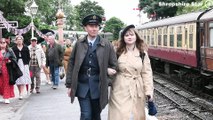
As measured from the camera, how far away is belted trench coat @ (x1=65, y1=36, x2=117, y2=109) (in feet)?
21.2

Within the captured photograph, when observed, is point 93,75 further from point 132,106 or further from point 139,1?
point 139,1

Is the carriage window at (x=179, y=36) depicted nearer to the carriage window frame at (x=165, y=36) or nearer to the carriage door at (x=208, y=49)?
the carriage window frame at (x=165, y=36)

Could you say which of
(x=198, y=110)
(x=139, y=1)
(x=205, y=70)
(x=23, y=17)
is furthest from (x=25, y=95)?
(x=139, y=1)

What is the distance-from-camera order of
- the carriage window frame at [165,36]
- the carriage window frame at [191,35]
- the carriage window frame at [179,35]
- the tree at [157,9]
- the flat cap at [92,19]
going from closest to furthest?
the flat cap at [92,19]
the carriage window frame at [191,35]
the carriage window frame at [179,35]
the carriage window frame at [165,36]
the tree at [157,9]

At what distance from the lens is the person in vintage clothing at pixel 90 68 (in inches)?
255

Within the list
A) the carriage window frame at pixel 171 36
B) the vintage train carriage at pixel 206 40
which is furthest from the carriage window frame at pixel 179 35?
the vintage train carriage at pixel 206 40

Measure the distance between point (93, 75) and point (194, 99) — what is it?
342 inches

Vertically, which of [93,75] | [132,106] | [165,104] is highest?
[93,75]

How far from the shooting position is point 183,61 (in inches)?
741

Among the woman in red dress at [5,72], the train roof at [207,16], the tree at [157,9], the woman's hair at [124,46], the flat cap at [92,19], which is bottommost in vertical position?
the woman in red dress at [5,72]

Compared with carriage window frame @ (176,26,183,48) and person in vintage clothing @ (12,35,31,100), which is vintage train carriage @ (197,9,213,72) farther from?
person in vintage clothing @ (12,35,31,100)

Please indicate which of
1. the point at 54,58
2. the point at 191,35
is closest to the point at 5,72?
the point at 54,58

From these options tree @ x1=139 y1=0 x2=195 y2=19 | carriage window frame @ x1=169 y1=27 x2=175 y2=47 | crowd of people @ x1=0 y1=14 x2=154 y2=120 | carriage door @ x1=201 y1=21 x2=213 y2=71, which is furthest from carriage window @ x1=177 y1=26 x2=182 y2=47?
tree @ x1=139 y1=0 x2=195 y2=19

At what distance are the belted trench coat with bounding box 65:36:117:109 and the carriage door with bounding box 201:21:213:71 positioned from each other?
877cm
